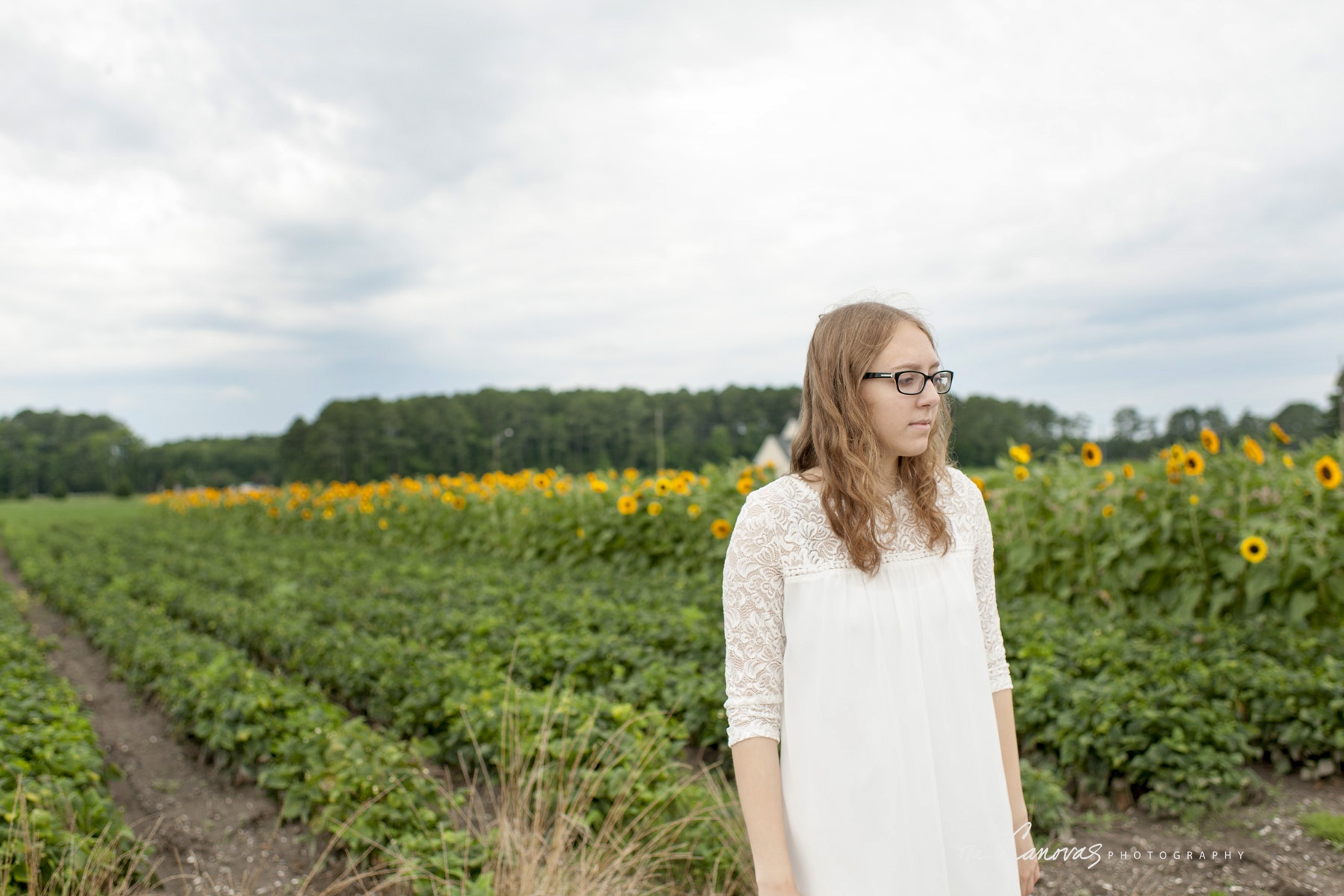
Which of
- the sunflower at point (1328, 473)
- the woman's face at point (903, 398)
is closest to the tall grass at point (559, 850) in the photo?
the woman's face at point (903, 398)

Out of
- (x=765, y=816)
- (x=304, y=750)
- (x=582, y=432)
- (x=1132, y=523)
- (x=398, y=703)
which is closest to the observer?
(x=765, y=816)

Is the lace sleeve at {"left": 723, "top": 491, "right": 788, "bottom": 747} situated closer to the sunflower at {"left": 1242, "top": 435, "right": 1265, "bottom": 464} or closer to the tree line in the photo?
the tree line

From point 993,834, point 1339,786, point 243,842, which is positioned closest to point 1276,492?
point 1339,786

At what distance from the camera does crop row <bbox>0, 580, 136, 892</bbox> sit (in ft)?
8.82

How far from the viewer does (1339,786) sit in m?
3.40

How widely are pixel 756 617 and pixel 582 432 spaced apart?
18434mm

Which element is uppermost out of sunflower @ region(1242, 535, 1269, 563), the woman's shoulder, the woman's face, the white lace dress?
the woman's face

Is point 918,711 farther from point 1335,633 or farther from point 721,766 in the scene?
point 1335,633

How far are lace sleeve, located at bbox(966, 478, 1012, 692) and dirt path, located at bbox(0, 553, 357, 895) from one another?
99.7 inches

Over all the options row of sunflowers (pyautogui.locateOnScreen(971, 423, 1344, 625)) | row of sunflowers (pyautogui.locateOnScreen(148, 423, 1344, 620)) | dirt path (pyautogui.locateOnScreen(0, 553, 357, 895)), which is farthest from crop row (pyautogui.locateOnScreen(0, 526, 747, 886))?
row of sunflowers (pyautogui.locateOnScreen(971, 423, 1344, 625))

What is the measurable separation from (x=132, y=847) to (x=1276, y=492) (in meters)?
5.91

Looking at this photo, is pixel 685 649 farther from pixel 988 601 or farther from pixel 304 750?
pixel 988 601

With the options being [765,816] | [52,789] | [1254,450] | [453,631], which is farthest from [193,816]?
[1254,450]

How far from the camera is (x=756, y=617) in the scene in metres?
1.54
